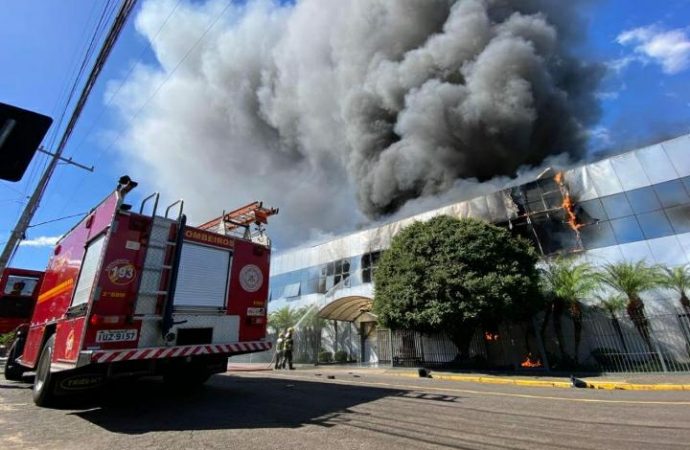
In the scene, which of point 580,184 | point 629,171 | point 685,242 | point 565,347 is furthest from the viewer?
point 580,184

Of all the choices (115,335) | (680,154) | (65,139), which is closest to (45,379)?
(115,335)

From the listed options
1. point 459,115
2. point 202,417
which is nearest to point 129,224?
point 202,417

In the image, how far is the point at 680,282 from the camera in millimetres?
11164

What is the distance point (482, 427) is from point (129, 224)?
5575 millimetres

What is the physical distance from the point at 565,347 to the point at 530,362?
1.36m

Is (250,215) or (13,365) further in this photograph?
(250,215)

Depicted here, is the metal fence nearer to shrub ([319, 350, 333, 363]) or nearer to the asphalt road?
shrub ([319, 350, 333, 363])

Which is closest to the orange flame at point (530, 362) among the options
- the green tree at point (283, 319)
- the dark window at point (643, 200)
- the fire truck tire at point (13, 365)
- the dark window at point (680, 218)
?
the dark window at point (680, 218)

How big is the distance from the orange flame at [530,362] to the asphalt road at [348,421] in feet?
21.1

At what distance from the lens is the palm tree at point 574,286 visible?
1192 centimetres

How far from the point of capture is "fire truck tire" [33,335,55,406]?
5.46 meters

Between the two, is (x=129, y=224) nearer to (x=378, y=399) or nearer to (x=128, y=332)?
(x=128, y=332)

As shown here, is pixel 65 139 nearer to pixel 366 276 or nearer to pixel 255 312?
pixel 255 312

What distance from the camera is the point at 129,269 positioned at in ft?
17.6
